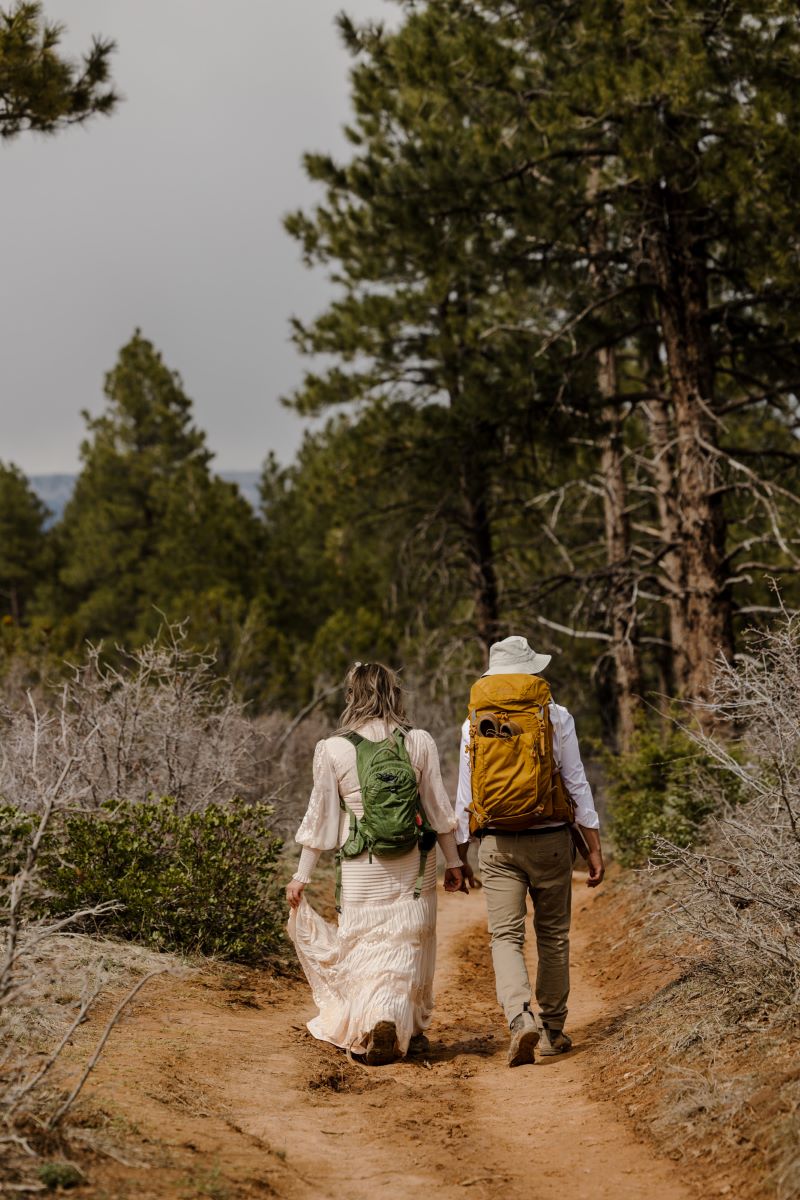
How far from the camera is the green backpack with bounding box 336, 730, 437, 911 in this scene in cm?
597

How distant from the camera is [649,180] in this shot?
36.7 feet

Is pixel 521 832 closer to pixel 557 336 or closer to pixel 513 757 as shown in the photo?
pixel 513 757

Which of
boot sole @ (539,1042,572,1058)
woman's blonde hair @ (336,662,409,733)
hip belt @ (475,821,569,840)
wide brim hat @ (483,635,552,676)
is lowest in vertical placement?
boot sole @ (539,1042,572,1058)

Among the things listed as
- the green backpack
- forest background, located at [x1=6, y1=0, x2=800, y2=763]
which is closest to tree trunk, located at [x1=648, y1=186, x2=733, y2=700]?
forest background, located at [x1=6, y1=0, x2=800, y2=763]

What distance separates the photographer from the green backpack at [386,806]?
5.97 meters

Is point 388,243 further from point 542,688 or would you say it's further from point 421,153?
point 542,688

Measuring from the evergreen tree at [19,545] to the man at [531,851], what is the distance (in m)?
34.7

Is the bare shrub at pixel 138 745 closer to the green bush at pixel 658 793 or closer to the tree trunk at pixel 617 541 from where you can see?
the green bush at pixel 658 793

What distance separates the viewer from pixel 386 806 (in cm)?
598

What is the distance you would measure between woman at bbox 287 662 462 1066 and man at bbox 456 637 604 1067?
0.26 m

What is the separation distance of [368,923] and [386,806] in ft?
1.88

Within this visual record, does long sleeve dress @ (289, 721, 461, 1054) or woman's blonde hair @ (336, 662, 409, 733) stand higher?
woman's blonde hair @ (336, 662, 409, 733)

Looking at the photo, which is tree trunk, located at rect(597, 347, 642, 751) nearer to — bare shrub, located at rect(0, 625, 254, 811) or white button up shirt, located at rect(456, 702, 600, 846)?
bare shrub, located at rect(0, 625, 254, 811)

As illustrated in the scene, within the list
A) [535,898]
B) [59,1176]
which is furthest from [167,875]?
[59,1176]
